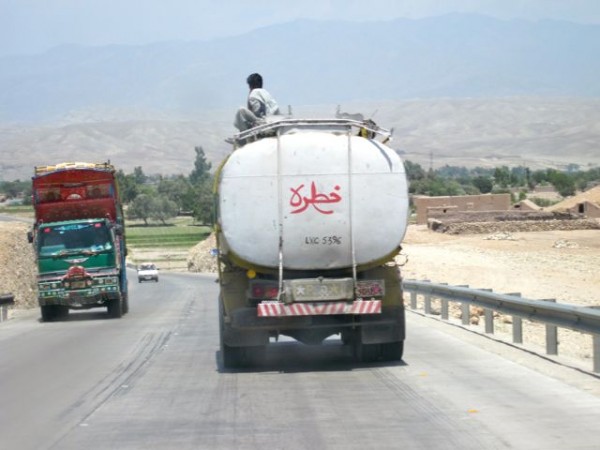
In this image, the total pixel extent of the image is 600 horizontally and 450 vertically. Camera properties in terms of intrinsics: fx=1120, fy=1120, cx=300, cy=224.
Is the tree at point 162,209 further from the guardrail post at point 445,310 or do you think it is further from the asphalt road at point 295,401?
the asphalt road at point 295,401

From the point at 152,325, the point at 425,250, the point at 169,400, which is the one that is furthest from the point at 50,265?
the point at 425,250

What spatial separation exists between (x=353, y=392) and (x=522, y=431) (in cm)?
295

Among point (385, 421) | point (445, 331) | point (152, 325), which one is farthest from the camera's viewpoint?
point (152, 325)

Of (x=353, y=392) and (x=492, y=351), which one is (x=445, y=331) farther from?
(x=353, y=392)

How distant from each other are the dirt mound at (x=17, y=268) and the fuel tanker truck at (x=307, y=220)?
2829 centimetres

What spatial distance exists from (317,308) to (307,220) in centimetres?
111

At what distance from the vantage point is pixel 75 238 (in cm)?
2859

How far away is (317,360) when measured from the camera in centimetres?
1585

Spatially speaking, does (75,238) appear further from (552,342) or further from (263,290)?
(552,342)

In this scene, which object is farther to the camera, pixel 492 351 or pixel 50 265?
pixel 50 265

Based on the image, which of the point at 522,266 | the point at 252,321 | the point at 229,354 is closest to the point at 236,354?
the point at 229,354

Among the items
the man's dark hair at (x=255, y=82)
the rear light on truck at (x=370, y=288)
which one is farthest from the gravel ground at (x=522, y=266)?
the man's dark hair at (x=255, y=82)

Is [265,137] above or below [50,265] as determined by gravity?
above

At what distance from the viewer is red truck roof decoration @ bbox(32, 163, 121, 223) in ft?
97.9
